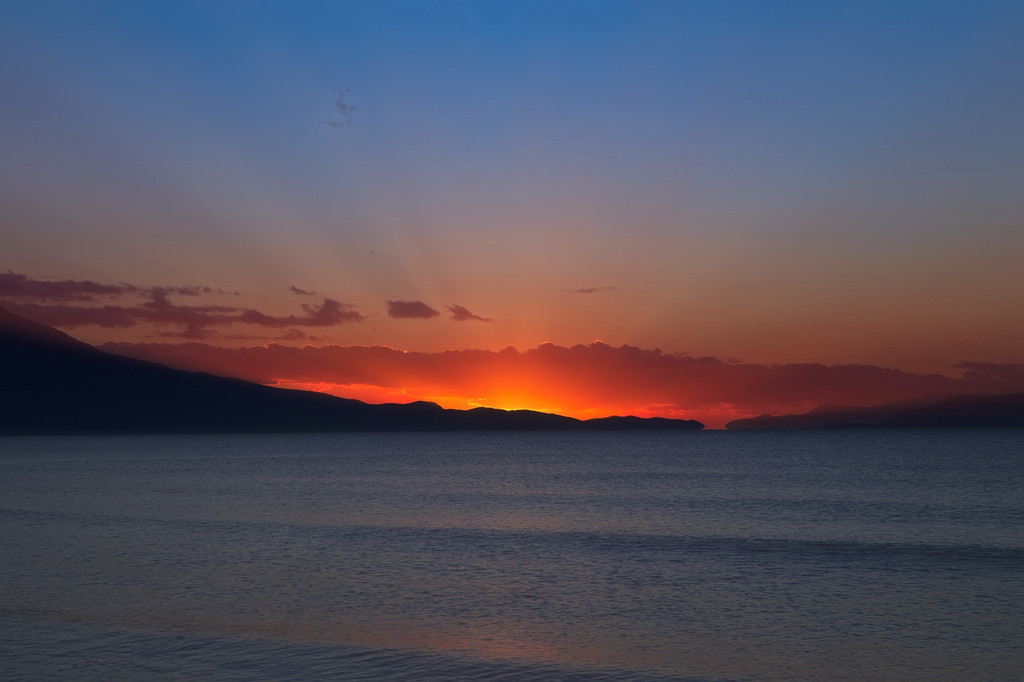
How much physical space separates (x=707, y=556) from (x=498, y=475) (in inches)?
2435

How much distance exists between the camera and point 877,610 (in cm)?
2558

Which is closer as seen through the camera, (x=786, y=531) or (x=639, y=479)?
(x=786, y=531)

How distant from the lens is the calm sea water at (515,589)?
20.4 m

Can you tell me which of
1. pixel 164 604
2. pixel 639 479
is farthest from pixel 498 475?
pixel 164 604

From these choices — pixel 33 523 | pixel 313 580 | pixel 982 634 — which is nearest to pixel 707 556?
pixel 982 634

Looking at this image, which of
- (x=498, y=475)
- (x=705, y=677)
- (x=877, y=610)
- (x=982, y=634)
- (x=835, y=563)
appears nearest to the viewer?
(x=705, y=677)

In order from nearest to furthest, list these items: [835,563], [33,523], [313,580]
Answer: [313,580], [835,563], [33,523]

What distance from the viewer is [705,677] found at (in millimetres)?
19234

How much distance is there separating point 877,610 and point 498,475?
7241 centimetres

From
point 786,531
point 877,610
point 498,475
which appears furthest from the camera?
point 498,475

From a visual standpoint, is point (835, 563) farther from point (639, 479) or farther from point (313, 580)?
point (639, 479)

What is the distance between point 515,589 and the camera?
28.7 meters

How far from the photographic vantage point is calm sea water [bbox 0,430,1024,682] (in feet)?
66.8

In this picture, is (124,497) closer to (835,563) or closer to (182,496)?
(182,496)
